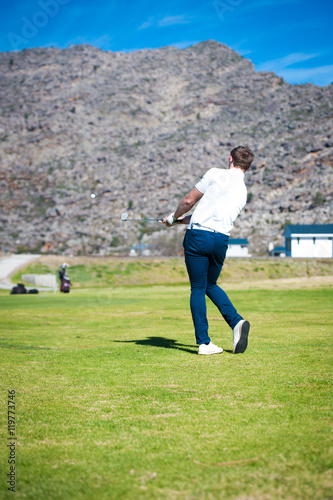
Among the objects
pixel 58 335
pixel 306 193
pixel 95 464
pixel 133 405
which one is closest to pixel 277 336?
pixel 58 335

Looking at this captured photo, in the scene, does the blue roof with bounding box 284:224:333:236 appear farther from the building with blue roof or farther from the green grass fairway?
the green grass fairway

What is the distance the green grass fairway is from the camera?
244 centimetres

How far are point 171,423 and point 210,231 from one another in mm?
3392

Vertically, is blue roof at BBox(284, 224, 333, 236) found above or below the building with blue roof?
above

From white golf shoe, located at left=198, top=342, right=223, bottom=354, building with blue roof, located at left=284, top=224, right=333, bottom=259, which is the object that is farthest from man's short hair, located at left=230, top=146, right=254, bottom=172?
building with blue roof, located at left=284, top=224, right=333, bottom=259

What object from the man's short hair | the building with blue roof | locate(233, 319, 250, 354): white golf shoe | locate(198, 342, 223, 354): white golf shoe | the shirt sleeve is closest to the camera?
locate(233, 319, 250, 354): white golf shoe

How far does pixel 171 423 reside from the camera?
338 cm

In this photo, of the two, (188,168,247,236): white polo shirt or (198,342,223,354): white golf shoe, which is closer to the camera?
(198,342,223,354): white golf shoe

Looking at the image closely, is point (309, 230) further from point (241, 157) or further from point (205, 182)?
point (205, 182)

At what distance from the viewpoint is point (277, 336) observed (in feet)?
25.7

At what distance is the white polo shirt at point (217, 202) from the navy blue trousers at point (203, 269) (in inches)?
4.9

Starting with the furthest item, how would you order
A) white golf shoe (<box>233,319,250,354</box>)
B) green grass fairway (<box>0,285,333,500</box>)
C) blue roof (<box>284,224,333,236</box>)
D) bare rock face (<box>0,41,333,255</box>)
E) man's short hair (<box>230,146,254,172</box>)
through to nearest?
1. bare rock face (<box>0,41,333,255</box>)
2. blue roof (<box>284,224,333,236</box>)
3. man's short hair (<box>230,146,254,172</box>)
4. white golf shoe (<box>233,319,250,354</box>)
5. green grass fairway (<box>0,285,333,500</box>)

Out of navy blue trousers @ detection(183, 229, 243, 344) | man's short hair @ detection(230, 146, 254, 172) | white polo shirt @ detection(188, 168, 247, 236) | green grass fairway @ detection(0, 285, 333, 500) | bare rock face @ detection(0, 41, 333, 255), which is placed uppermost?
bare rock face @ detection(0, 41, 333, 255)

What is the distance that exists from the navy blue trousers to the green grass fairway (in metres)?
0.40
